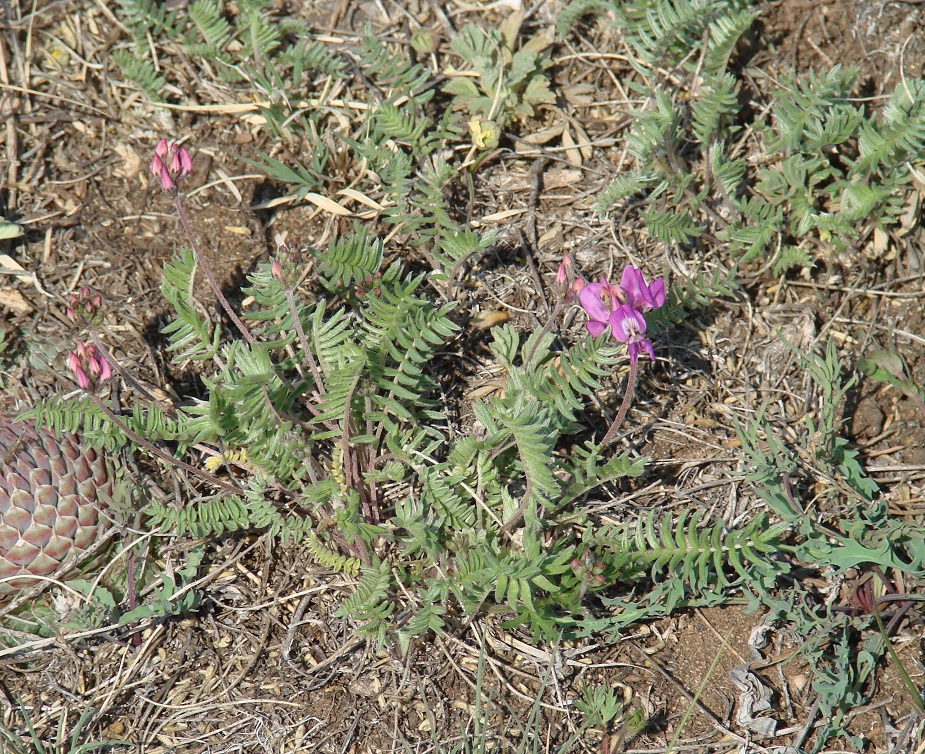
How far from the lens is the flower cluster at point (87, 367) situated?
2.29 m

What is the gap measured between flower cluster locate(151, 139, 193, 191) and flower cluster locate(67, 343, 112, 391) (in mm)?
506

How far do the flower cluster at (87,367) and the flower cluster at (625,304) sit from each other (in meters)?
1.32

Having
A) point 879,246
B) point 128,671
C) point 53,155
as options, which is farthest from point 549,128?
point 128,671

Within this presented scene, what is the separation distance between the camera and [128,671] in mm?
2652

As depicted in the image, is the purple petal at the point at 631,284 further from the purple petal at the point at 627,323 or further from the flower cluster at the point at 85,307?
the flower cluster at the point at 85,307

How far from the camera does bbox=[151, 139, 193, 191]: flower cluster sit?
7.71 feet

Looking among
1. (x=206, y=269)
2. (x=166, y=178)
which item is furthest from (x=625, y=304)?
(x=166, y=178)

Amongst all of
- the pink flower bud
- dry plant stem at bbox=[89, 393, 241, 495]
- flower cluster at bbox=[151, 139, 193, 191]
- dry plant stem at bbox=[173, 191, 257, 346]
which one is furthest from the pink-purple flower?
dry plant stem at bbox=[89, 393, 241, 495]

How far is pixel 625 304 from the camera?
7.20 ft

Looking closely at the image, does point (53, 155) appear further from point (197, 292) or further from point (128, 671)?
point (128, 671)

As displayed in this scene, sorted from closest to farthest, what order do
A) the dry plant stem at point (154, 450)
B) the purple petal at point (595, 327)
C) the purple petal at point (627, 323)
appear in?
the purple petal at point (627, 323), the purple petal at point (595, 327), the dry plant stem at point (154, 450)

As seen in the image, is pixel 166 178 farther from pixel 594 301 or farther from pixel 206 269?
pixel 594 301

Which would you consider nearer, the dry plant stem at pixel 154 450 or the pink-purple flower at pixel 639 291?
the pink-purple flower at pixel 639 291

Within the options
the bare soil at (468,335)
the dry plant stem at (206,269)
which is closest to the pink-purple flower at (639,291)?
the bare soil at (468,335)
